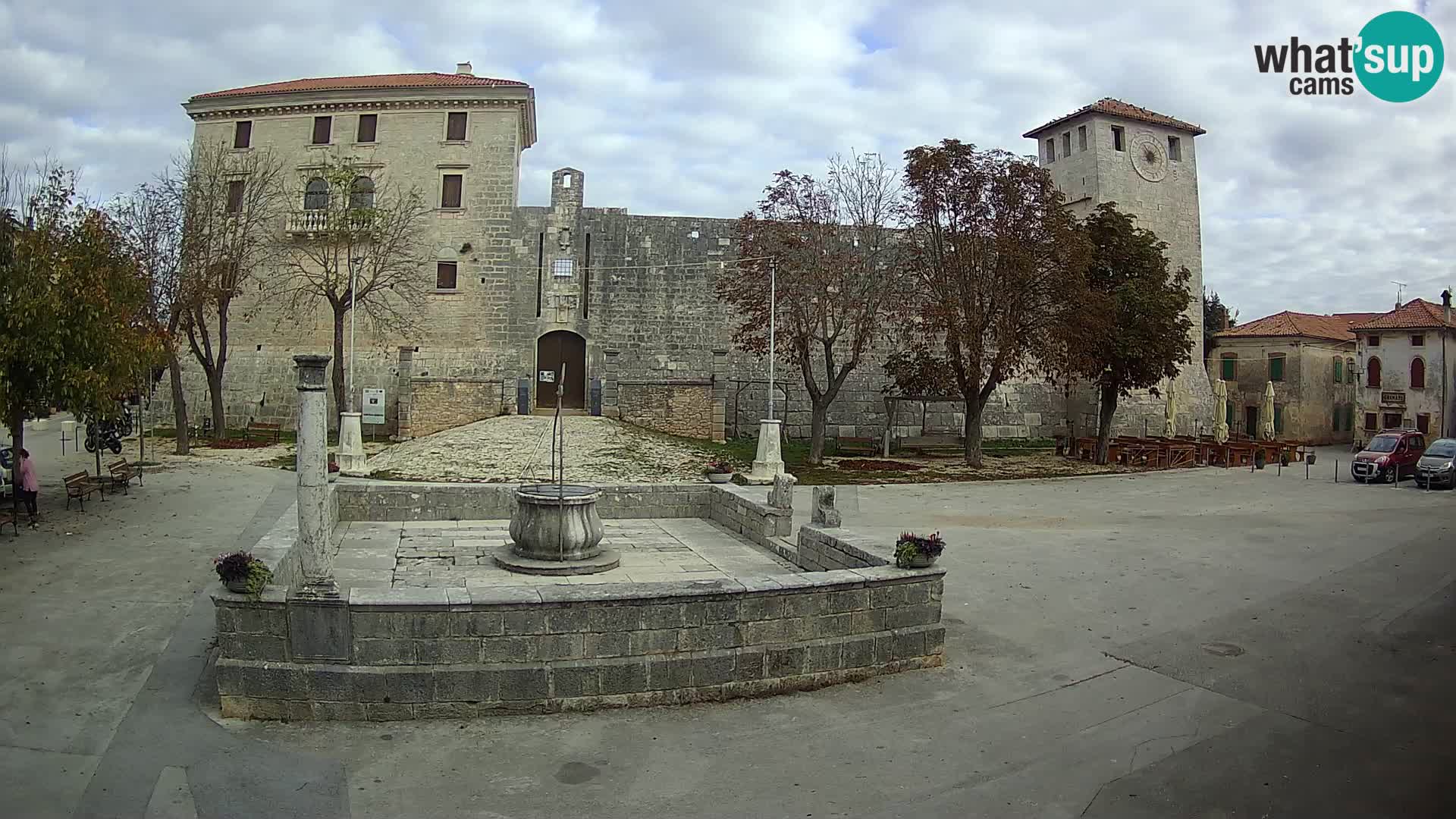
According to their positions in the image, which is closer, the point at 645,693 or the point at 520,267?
the point at 645,693

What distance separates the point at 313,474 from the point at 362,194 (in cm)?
2603

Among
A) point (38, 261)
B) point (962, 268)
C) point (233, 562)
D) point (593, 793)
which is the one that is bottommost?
point (593, 793)

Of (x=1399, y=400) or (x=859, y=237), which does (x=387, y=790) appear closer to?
(x=859, y=237)

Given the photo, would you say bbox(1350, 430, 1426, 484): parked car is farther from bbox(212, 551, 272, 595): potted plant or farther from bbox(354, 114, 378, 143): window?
bbox(354, 114, 378, 143): window

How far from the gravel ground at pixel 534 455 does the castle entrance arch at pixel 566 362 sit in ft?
16.5

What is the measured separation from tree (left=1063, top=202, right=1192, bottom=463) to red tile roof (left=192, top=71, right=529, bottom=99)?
1895cm

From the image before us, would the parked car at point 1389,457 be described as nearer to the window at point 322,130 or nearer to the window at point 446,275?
the window at point 446,275

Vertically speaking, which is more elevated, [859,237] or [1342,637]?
[859,237]

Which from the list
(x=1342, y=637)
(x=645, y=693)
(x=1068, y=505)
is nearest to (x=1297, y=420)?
(x=1068, y=505)

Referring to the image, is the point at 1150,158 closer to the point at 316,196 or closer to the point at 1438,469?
the point at 1438,469

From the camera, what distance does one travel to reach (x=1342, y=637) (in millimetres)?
7980

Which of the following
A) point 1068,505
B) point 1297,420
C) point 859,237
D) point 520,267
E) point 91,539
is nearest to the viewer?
point 91,539

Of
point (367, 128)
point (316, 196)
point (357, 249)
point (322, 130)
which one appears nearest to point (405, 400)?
point (357, 249)

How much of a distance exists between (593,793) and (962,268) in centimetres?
2038
